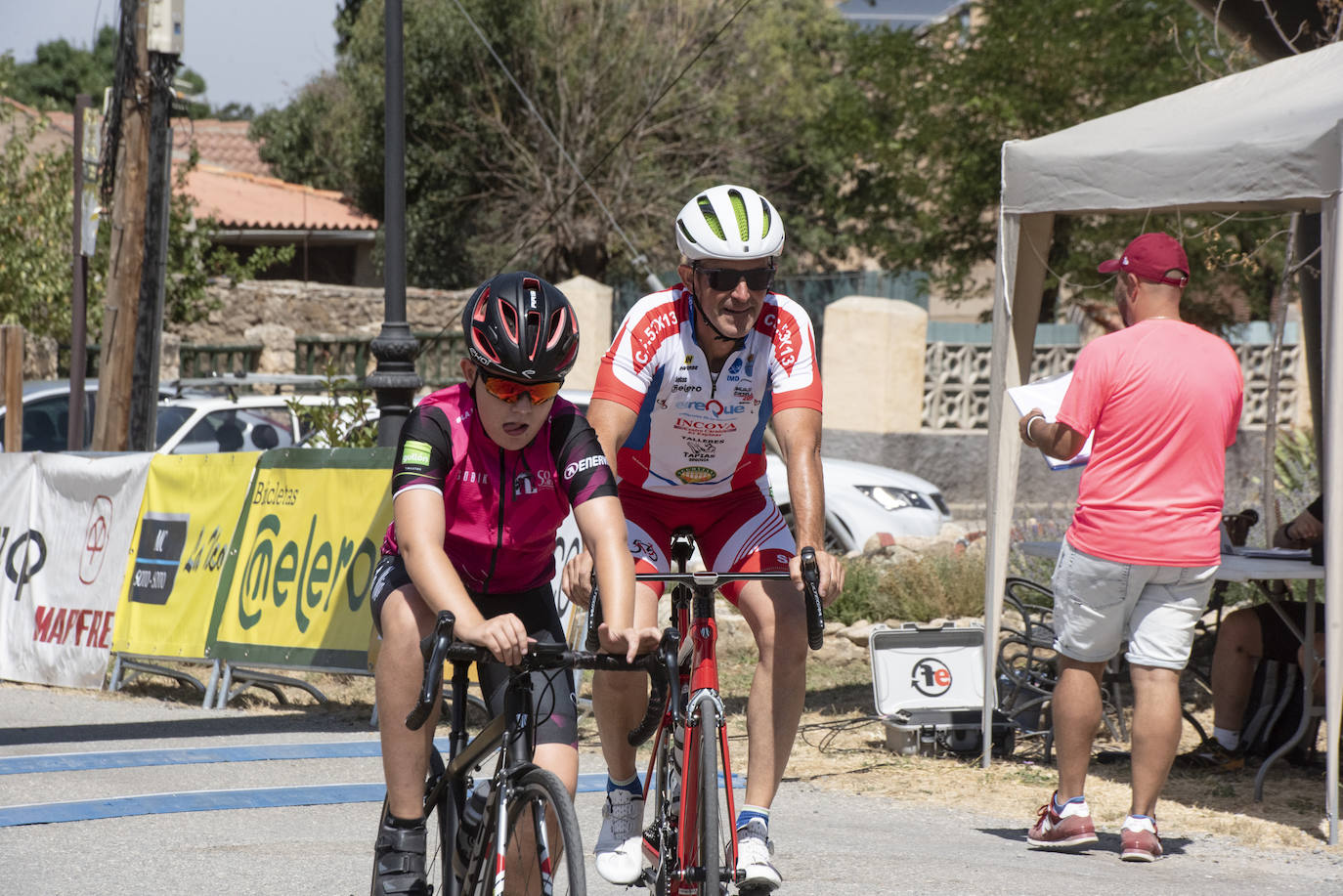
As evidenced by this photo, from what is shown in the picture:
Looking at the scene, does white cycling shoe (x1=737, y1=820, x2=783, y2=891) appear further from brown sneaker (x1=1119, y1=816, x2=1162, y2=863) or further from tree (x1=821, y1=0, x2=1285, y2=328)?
tree (x1=821, y1=0, x2=1285, y2=328)

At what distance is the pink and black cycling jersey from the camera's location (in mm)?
3996

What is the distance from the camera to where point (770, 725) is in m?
4.96

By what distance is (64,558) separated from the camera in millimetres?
10469

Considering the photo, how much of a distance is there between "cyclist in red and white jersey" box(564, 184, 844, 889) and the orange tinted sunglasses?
2.84 ft

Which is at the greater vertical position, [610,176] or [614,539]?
[610,176]

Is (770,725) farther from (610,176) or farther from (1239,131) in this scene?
(610,176)

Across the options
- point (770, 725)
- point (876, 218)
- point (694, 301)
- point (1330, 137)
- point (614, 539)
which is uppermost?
point (876, 218)

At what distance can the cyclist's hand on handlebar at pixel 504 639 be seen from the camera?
11.5 feet

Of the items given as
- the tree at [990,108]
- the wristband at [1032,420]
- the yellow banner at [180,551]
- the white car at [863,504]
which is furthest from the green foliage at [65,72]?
the wristband at [1032,420]

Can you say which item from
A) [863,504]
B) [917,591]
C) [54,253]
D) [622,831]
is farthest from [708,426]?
[54,253]

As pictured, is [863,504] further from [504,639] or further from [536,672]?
[504,639]

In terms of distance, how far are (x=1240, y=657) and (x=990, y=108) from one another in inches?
750

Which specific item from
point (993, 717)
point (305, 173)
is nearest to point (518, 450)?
point (993, 717)

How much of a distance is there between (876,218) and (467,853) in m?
25.2
